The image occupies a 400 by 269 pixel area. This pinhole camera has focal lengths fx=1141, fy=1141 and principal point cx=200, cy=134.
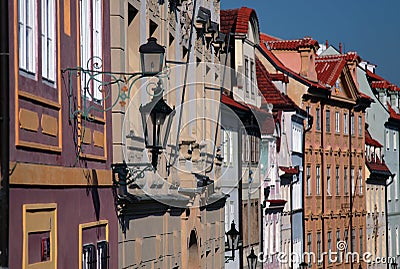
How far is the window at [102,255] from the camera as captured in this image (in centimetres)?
1373

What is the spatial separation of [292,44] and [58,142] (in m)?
37.3

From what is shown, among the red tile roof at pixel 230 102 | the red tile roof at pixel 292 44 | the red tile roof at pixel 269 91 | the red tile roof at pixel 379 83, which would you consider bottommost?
the red tile roof at pixel 230 102

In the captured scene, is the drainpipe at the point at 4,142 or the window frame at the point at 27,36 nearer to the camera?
the drainpipe at the point at 4,142

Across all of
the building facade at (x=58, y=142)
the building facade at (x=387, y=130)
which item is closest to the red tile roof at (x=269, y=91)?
the building facade at (x=387, y=130)

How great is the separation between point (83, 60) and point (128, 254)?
375 cm

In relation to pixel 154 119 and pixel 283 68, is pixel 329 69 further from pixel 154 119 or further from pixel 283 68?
pixel 154 119

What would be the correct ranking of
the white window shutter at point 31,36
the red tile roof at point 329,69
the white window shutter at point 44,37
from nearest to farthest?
1. the white window shutter at point 31,36
2. the white window shutter at point 44,37
3. the red tile roof at point 329,69

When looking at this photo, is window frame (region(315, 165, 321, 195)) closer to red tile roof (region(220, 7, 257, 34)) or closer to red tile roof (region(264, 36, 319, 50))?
red tile roof (region(264, 36, 319, 50))

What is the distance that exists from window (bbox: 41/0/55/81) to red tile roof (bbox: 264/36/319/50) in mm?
36968

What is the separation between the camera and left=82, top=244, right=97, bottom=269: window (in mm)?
12805

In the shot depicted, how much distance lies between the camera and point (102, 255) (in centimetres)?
1394

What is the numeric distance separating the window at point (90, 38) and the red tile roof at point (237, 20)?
20387mm

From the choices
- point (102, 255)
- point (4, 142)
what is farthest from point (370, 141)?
point (4, 142)

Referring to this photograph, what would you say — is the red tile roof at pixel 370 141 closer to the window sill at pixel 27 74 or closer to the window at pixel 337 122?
the window at pixel 337 122
